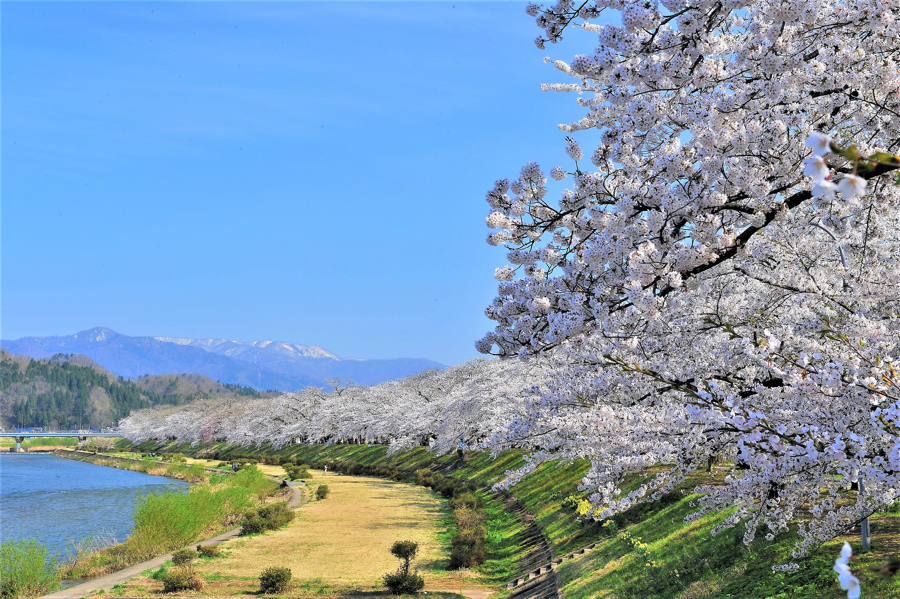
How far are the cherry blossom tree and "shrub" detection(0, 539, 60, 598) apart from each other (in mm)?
16811

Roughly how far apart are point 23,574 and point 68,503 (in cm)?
2877

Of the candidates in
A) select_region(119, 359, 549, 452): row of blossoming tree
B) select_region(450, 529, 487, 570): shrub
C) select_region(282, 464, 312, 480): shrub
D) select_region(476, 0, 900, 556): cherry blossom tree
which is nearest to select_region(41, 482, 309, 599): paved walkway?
select_region(450, 529, 487, 570): shrub

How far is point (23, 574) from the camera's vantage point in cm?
1731

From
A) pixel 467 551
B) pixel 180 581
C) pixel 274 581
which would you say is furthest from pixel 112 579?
pixel 467 551

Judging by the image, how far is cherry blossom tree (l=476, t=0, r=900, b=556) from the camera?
17.5 feet

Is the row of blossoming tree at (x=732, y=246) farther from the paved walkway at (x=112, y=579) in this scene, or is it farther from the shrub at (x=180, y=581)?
the paved walkway at (x=112, y=579)

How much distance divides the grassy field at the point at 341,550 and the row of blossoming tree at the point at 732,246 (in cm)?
1265

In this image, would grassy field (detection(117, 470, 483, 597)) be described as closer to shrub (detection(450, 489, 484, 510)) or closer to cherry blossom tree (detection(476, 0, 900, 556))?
shrub (detection(450, 489, 484, 510))

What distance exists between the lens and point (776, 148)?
19.4ft

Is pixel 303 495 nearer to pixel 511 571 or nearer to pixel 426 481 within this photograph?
pixel 426 481

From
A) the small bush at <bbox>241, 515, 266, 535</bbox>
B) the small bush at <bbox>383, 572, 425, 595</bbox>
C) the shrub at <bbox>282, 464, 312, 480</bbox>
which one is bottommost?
the shrub at <bbox>282, 464, 312, 480</bbox>

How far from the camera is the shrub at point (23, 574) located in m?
17.0

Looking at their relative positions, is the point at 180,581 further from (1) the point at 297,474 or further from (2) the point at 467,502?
(1) the point at 297,474

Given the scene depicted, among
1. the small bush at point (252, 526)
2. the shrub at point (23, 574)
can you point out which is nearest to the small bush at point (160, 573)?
the shrub at point (23, 574)
